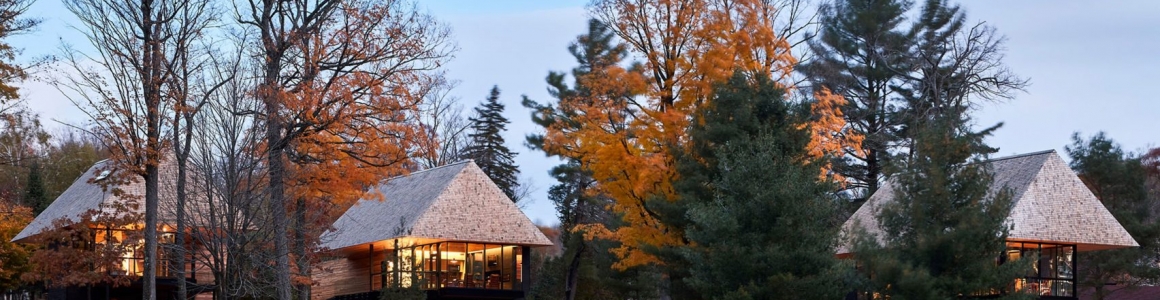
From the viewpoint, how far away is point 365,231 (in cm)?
3766

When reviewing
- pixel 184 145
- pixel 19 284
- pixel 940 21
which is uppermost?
pixel 940 21

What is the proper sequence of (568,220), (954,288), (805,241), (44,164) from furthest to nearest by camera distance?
(44,164) → (568,220) → (805,241) → (954,288)

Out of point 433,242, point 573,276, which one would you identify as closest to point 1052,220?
point 433,242

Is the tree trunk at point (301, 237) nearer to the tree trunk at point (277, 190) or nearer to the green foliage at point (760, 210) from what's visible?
the tree trunk at point (277, 190)

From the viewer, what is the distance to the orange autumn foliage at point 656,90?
26.4 meters

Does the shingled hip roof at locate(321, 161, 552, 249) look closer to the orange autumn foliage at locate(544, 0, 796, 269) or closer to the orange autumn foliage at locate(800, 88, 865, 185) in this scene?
the orange autumn foliage at locate(544, 0, 796, 269)

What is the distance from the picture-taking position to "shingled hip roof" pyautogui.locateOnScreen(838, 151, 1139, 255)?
3194 centimetres

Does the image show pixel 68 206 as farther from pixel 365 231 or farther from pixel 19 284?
pixel 365 231

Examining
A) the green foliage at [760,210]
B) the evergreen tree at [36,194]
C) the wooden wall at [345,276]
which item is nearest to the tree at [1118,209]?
the green foliage at [760,210]

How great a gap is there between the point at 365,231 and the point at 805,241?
63.9 feet

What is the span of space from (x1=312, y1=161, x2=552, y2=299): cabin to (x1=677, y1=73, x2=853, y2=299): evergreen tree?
12.3m

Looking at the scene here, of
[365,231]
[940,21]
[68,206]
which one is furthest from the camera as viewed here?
[940,21]

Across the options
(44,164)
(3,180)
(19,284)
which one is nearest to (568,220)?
(19,284)

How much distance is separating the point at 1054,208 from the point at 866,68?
13.1 m
